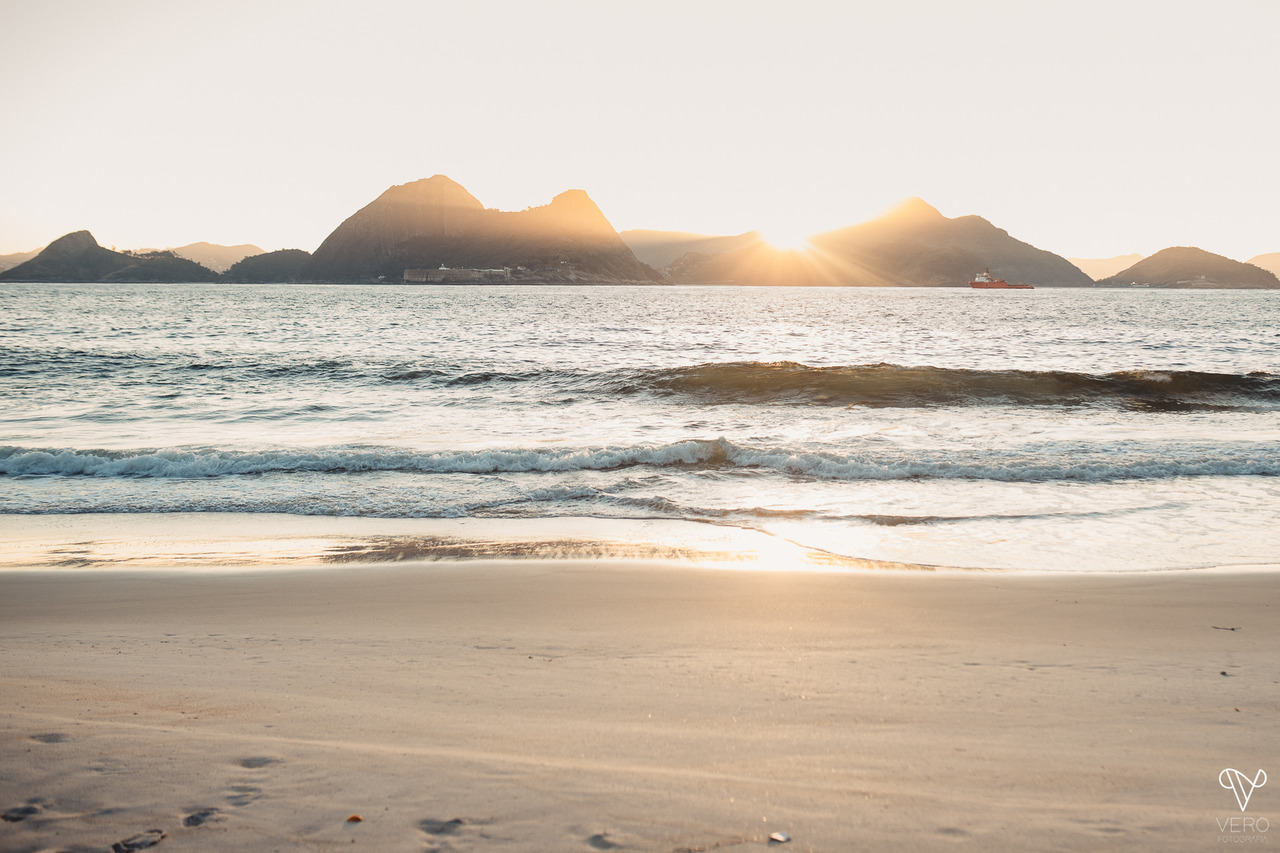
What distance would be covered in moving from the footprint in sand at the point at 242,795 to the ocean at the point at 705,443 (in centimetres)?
514

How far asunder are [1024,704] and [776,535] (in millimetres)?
3942

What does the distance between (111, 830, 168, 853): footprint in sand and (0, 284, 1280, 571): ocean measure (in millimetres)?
5449

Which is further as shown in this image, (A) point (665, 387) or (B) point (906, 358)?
(B) point (906, 358)

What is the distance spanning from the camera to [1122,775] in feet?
9.04

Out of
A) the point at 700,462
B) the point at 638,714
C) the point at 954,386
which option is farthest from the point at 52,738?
the point at 954,386

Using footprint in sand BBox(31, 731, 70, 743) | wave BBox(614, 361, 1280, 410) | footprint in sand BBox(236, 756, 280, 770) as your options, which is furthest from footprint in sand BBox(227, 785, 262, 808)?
wave BBox(614, 361, 1280, 410)

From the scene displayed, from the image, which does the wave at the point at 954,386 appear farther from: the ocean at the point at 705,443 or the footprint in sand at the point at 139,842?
the footprint in sand at the point at 139,842

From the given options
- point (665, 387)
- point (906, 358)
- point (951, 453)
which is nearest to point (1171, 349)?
point (906, 358)

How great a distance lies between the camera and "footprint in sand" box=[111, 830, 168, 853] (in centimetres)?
223

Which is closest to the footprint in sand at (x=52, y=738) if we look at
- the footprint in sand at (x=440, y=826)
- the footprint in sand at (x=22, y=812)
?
the footprint in sand at (x=22, y=812)

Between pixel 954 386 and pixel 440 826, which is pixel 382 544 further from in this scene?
pixel 954 386

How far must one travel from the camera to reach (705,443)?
458 inches

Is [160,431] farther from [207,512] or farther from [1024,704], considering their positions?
[1024,704]

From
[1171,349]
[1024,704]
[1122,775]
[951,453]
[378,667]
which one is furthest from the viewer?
[1171,349]
